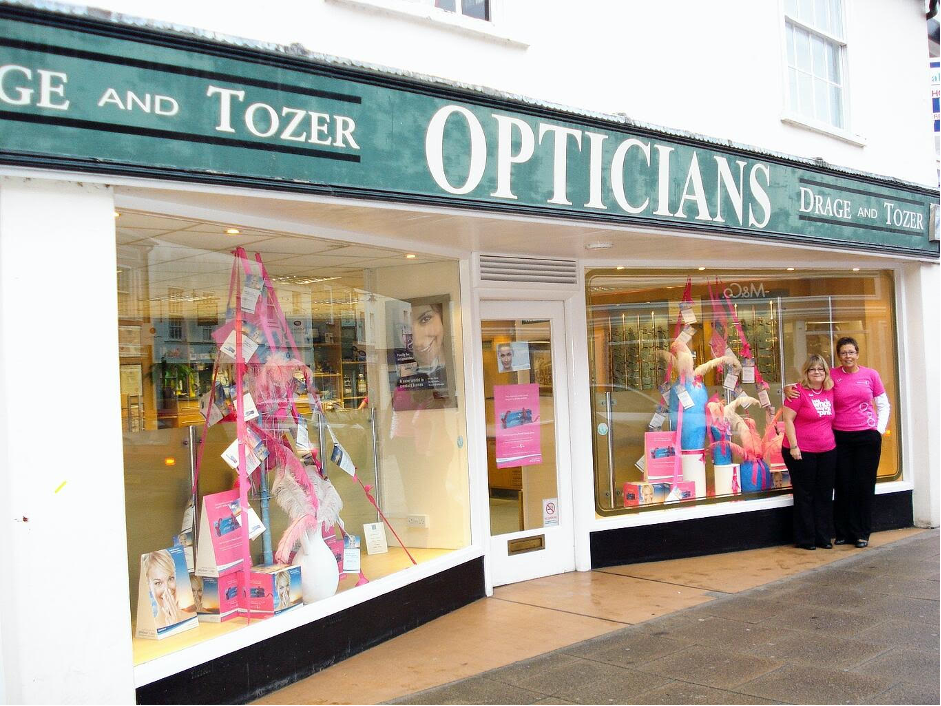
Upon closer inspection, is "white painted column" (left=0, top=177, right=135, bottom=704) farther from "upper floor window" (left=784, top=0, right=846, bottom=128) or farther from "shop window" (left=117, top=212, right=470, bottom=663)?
"upper floor window" (left=784, top=0, right=846, bottom=128)

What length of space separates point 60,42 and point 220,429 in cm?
230

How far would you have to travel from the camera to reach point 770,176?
23.4 ft

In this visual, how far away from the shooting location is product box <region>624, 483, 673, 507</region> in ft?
25.0

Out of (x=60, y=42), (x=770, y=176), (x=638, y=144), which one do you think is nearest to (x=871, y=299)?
(x=770, y=176)

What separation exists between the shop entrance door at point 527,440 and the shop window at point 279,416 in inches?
19.5

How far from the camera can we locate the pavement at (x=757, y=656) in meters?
4.52

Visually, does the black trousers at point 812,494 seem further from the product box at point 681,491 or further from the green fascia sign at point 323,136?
the green fascia sign at point 323,136

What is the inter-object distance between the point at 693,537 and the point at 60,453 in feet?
18.1

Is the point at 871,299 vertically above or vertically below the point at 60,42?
below

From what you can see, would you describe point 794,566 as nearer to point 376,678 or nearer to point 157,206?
point 376,678

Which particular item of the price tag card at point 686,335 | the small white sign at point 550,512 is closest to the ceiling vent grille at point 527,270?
the price tag card at point 686,335

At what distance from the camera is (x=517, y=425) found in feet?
23.1

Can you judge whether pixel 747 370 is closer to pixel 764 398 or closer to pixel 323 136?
pixel 764 398

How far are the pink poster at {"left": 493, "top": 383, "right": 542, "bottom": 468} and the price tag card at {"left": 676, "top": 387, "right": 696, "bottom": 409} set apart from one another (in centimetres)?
154
